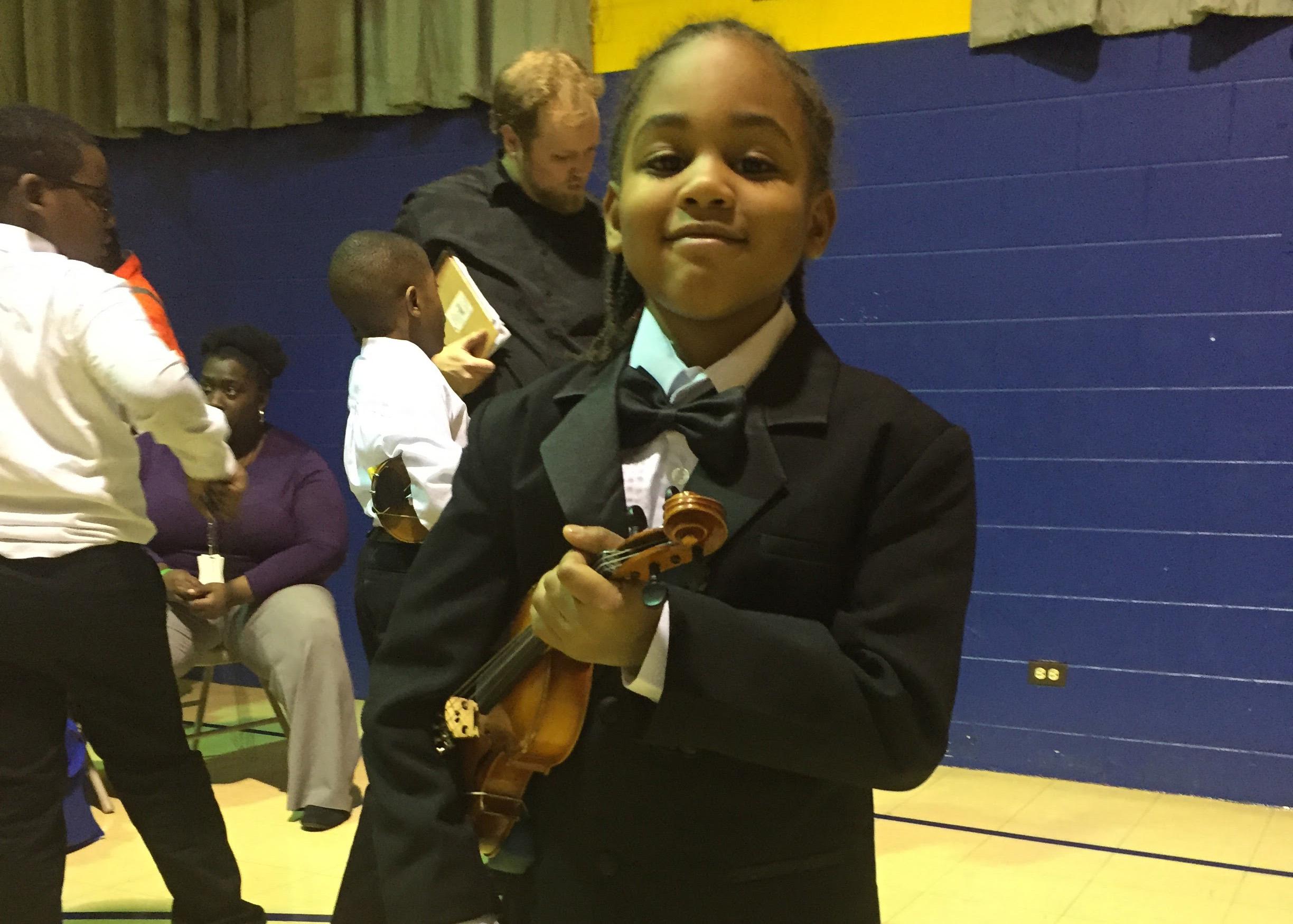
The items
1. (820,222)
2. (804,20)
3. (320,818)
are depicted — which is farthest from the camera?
(804,20)

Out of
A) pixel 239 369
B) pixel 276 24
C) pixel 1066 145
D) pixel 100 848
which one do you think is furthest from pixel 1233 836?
pixel 276 24

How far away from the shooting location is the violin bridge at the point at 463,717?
948 mm

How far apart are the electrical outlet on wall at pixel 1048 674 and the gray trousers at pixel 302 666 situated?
7.41 ft

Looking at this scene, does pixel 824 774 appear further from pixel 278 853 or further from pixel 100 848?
pixel 100 848

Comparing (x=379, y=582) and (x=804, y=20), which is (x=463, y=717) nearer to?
(x=379, y=582)

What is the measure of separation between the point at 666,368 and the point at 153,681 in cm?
160

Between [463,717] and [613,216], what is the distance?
484 millimetres

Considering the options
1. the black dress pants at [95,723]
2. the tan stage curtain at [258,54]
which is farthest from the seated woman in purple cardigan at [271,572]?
the tan stage curtain at [258,54]

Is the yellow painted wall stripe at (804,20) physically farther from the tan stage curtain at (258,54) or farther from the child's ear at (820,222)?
the child's ear at (820,222)

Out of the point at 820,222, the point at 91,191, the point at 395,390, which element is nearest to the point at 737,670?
the point at 820,222

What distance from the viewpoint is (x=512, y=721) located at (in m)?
0.94

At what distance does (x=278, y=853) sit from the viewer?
10.3 ft

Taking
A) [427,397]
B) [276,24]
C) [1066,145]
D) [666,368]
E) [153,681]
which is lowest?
[153,681]

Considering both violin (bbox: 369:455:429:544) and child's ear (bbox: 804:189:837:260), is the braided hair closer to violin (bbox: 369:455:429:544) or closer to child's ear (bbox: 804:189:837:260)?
child's ear (bbox: 804:189:837:260)
